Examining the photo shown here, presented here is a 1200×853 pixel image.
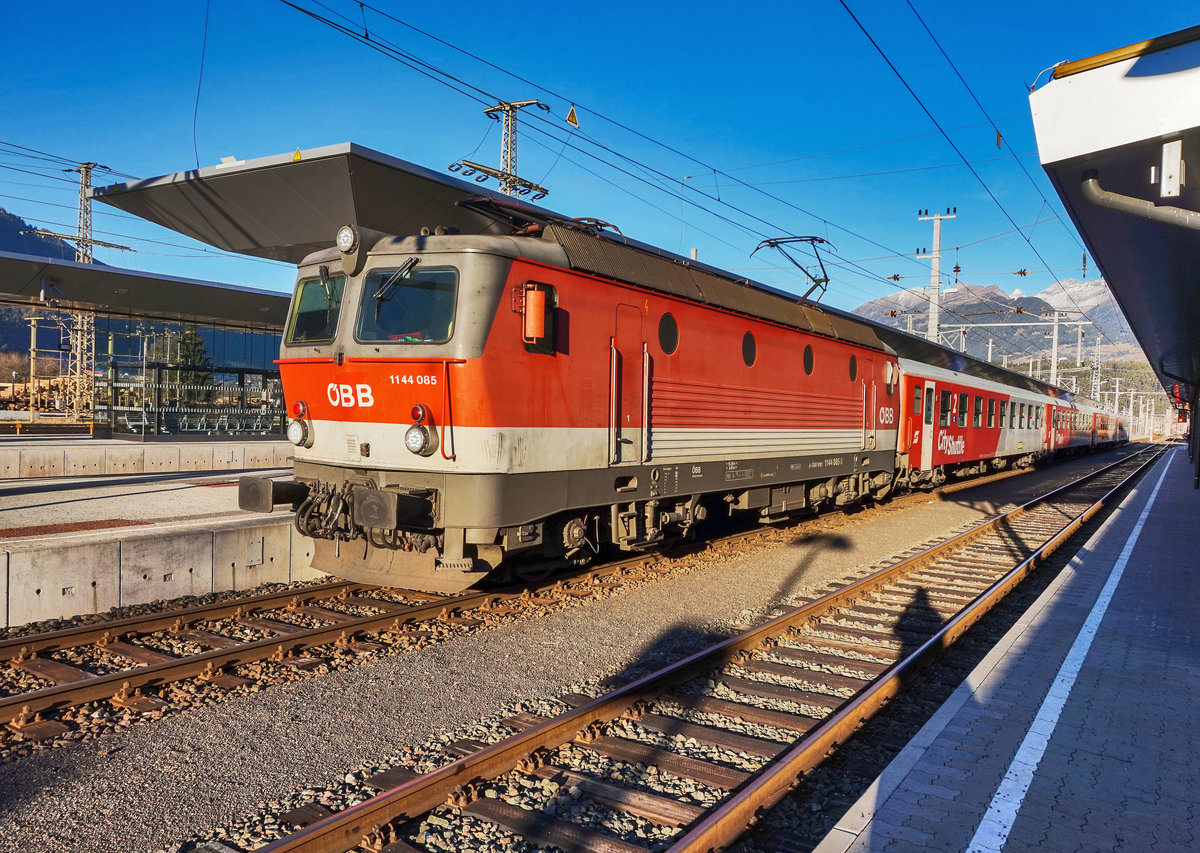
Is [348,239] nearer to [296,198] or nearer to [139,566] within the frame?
[139,566]

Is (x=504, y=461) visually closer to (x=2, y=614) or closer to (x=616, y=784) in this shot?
(x=616, y=784)

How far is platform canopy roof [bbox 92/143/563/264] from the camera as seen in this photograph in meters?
12.1

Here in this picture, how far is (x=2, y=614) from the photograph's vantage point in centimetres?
719

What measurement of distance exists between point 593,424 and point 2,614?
5.73 metres

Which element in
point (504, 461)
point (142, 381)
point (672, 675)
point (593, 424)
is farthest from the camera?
point (142, 381)

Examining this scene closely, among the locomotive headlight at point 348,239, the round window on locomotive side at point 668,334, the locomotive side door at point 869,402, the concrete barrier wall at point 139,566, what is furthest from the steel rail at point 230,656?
the locomotive side door at point 869,402

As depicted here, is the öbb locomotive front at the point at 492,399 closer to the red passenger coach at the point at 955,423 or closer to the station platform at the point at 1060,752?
the station platform at the point at 1060,752

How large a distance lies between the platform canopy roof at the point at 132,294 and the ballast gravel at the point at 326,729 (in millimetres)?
15607

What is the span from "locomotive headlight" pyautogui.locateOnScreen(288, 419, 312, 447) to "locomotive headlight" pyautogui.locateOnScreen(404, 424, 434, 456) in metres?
1.74

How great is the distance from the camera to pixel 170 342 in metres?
25.0

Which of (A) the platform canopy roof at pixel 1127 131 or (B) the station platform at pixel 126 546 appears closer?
(A) the platform canopy roof at pixel 1127 131

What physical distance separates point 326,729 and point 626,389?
4718 mm

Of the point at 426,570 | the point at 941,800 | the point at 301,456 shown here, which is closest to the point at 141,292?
the point at 301,456

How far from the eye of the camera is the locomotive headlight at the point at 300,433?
27.0 feet
